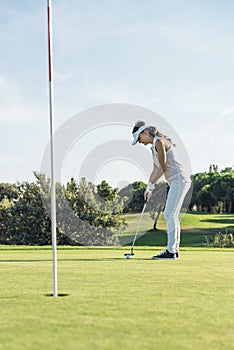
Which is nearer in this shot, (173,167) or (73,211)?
(173,167)

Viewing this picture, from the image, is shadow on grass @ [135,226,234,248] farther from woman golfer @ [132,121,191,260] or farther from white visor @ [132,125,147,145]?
white visor @ [132,125,147,145]

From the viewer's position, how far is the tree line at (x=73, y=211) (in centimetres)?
3875

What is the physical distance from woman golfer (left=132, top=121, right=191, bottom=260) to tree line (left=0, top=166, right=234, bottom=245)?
1101 inches

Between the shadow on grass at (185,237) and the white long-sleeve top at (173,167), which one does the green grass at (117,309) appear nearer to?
Result: the white long-sleeve top at (173,167)

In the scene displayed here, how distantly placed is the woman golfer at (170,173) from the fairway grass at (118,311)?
1943 millimetres

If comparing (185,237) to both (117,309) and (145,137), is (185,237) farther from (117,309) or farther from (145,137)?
(117,309)

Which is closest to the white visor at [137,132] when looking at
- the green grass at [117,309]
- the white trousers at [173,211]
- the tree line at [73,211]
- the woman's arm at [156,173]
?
the woman's arm at [156,173]

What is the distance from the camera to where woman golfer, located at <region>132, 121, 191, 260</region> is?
7.68m

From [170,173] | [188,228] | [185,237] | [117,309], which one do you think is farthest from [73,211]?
[117,309]

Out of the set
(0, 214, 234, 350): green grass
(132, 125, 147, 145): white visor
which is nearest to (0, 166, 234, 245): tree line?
(132, 125, 147, 145): white visor

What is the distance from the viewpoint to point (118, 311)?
3.48 metres

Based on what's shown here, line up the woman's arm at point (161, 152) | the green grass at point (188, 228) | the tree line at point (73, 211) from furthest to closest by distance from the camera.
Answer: the green grass at point (188, 228)
the tree line at point (73, 211)
the woman's arm at point (161, 152)

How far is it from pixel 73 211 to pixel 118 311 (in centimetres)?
3546

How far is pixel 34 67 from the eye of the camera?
78.4 feet
